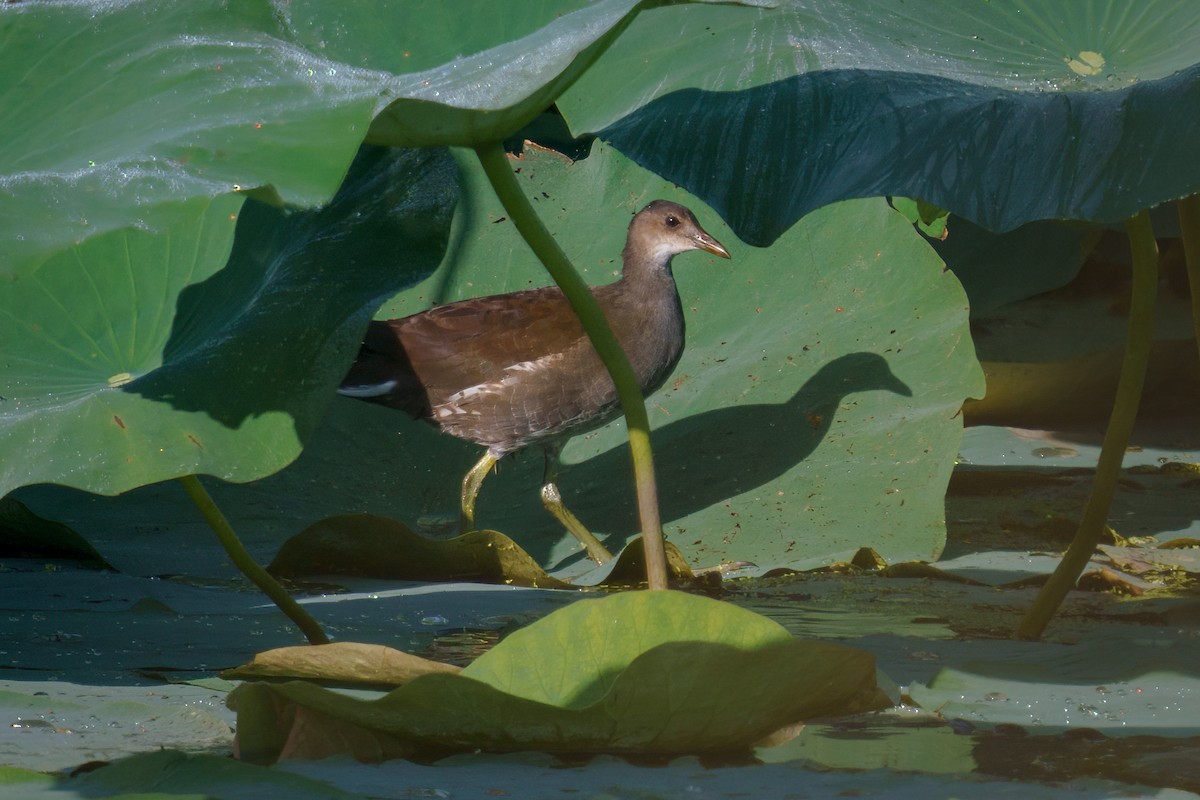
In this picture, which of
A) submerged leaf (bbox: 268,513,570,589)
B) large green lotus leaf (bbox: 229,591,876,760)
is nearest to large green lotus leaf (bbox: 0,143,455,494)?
large green lotus leaf (bbox: 229,591,876,760)

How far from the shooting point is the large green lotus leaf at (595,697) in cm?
121

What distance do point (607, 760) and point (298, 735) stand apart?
29 centimetres

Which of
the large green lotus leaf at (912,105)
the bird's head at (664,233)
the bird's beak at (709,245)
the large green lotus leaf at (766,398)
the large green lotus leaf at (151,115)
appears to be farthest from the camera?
the bird's head at (664,233)

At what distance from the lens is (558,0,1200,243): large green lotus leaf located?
1.46 metres

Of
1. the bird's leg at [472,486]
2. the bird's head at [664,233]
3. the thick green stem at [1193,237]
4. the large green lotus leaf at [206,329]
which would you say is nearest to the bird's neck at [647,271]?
the bird's head at [664,233]

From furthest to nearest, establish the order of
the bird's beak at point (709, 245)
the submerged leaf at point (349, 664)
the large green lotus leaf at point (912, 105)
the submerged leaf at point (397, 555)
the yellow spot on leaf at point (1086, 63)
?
the bird's beak at point (709, 245) → the submerged leaf at point (397, 555) → the yellow spot on leaf at point (1086, 63) → the large green lotus leaf at point (912, 105) → the submerged leaf at point (349, 664)

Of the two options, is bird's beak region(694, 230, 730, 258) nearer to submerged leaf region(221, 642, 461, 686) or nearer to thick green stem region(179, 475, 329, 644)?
thick green stem region(179, 475, 329, 644)

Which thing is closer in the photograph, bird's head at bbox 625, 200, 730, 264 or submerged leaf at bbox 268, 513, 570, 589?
submerged leaf at bbox 268, 513, 570, 589

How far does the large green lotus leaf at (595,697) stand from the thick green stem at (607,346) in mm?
393

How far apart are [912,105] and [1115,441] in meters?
0.51

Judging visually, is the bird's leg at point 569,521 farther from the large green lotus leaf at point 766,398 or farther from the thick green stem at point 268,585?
the thick green stem at point 268,585

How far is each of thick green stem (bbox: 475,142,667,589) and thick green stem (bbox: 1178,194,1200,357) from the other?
75cm

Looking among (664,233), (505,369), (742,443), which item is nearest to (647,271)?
(664,233)

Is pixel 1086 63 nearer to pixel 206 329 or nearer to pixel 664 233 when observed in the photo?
pixel 206 329
